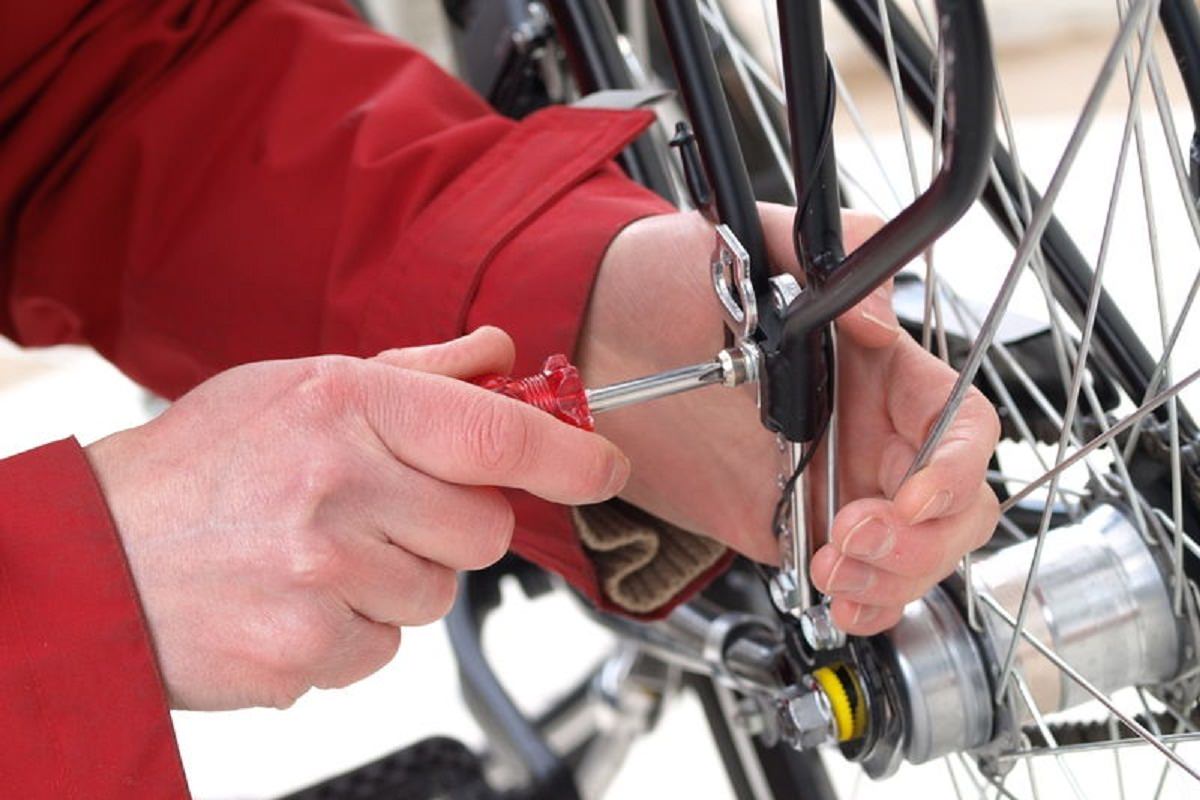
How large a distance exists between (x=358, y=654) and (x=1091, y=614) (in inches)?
6.8

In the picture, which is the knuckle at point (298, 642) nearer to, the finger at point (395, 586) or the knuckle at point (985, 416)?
the finger at point (395, 586)

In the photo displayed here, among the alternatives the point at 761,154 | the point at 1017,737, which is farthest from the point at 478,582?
the point at 1017,737

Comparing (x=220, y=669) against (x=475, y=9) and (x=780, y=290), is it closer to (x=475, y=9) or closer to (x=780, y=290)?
(x=780, y=290)

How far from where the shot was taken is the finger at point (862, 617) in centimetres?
33

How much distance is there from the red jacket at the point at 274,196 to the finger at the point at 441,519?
0.30ft

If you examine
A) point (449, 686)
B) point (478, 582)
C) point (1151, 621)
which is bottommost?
point (449, 686)

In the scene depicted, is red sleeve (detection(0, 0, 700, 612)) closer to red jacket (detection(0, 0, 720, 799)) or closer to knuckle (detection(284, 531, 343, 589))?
red jacket (detection(0, 0, 720, 799))

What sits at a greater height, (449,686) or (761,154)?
(761,154)

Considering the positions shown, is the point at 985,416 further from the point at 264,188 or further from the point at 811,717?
the point at 264,188

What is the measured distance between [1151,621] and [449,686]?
1.89ft

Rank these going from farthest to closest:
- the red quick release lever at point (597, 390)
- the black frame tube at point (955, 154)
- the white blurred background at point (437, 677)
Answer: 1. the white blurred background at point (437, 677)
2. the red quick release lever at point (597, 390)
3. the black frame tube at point (955, 154)

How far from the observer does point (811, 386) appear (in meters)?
0.31

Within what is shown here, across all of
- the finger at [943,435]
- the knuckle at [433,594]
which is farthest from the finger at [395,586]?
the finger at [943,435]

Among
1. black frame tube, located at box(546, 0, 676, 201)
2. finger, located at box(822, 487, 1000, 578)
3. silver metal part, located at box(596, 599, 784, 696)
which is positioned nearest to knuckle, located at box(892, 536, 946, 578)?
finger, located at box(822, 487, 1000, 578)
